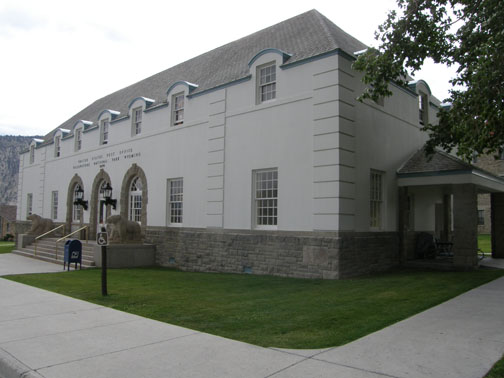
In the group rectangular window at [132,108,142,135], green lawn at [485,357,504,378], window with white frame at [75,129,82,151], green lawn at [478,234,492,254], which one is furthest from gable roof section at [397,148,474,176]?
window with white frame at [75,129,82,151]

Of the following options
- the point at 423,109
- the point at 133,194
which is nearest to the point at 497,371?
the point at 423,109

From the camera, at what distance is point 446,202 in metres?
20.3

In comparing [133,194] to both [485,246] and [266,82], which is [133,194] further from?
[485,246]

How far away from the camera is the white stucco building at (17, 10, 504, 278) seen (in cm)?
1355

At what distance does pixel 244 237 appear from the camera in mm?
15578

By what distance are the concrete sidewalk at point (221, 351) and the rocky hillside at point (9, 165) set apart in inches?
7070

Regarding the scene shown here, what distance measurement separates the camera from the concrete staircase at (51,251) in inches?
749

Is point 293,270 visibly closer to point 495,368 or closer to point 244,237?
point 244,237

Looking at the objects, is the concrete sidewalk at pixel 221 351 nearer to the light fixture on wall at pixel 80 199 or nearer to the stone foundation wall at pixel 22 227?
the light fixture on wall at pixel 80 199

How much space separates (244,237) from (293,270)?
8.39ft

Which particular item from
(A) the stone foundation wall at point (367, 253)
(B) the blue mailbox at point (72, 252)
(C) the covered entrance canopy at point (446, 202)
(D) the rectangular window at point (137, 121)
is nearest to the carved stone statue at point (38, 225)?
(D) the rectangular window at point (137, 121)

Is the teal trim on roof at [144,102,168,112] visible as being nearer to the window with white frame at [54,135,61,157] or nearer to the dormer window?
the window with white frame at [54,135,61,157]

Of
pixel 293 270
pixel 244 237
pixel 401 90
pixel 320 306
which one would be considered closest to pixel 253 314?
pixel 320 306

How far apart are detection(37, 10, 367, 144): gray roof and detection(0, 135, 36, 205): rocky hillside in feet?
539
